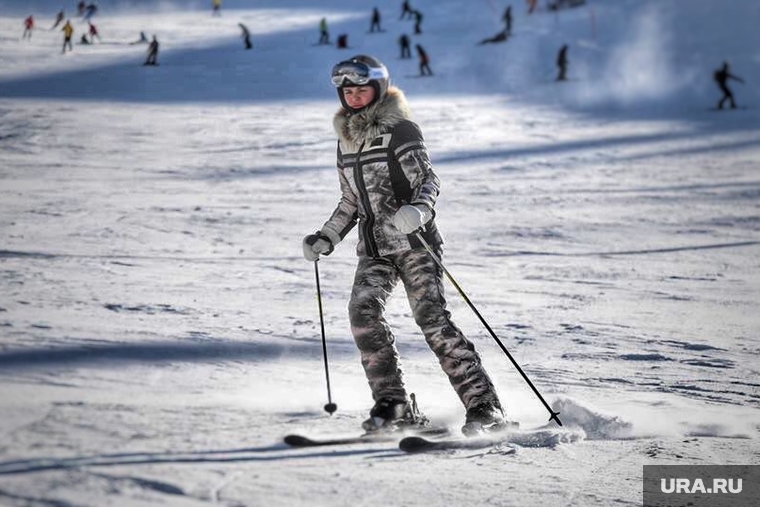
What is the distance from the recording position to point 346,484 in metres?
3.31

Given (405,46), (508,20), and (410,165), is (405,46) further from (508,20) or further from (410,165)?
(410,165)

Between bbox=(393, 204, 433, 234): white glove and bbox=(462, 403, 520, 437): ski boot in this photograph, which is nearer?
bbox=(393, 204, 433, 234): white glove

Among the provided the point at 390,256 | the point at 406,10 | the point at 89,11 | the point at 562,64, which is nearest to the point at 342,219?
the point at 390,256

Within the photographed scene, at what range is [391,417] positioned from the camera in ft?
13.4

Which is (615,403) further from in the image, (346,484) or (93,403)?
(93,403)

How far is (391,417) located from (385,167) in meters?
0.98

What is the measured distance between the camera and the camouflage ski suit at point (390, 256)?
4.10 m

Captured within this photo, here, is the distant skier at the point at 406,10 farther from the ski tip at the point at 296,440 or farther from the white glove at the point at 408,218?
the ski tip at the point at 296,440

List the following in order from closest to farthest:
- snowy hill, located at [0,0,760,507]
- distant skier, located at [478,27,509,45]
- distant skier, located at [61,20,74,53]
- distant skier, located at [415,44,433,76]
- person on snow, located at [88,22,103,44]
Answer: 1. snowy hill, located at [0,0,760,507]
2. distant skier, located at [61,20,74,53]
3. person on snow, located at [88,22,103,44]
4. distant skier, located at [415,44,433,76]
5. distant skier, located at [478,27,509,45]

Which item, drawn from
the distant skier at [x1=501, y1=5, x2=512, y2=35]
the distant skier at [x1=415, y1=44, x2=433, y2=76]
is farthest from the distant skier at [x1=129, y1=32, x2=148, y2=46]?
the distant skier at [x1=501, y1=5, x2=512, y2=35]

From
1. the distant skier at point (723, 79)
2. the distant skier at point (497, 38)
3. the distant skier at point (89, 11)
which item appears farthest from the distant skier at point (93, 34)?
the distant skier at point (723, 79)

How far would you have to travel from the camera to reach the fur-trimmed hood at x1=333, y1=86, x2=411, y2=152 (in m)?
4.09

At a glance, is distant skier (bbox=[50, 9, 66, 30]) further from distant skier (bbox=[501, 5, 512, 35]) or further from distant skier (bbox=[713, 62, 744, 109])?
distant skier (bbox=[713, 62, 744, 109])

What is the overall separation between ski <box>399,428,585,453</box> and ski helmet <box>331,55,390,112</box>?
131 centimetres
